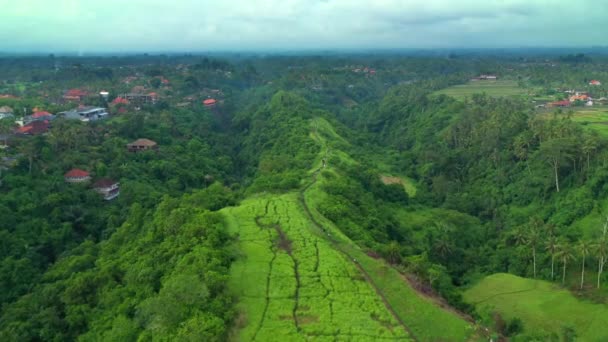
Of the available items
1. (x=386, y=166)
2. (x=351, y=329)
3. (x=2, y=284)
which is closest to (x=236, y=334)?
(x=351, y=329)

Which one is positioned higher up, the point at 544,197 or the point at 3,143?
the point at 3,143

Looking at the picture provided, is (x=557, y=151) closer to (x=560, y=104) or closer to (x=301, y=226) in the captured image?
(x=301, y=226)

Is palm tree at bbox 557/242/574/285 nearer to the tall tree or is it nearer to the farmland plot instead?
the farmland plot

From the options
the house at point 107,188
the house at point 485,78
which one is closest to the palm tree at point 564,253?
the house at point 107,188

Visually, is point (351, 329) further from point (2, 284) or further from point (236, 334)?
point (2, 284)

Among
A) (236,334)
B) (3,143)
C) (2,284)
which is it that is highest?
(3,143)

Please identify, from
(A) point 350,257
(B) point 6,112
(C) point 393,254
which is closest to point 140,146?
(B) point 6,112

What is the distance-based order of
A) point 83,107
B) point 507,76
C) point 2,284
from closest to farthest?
1. point 2,284
2. point 83,107
3. point 507,76
